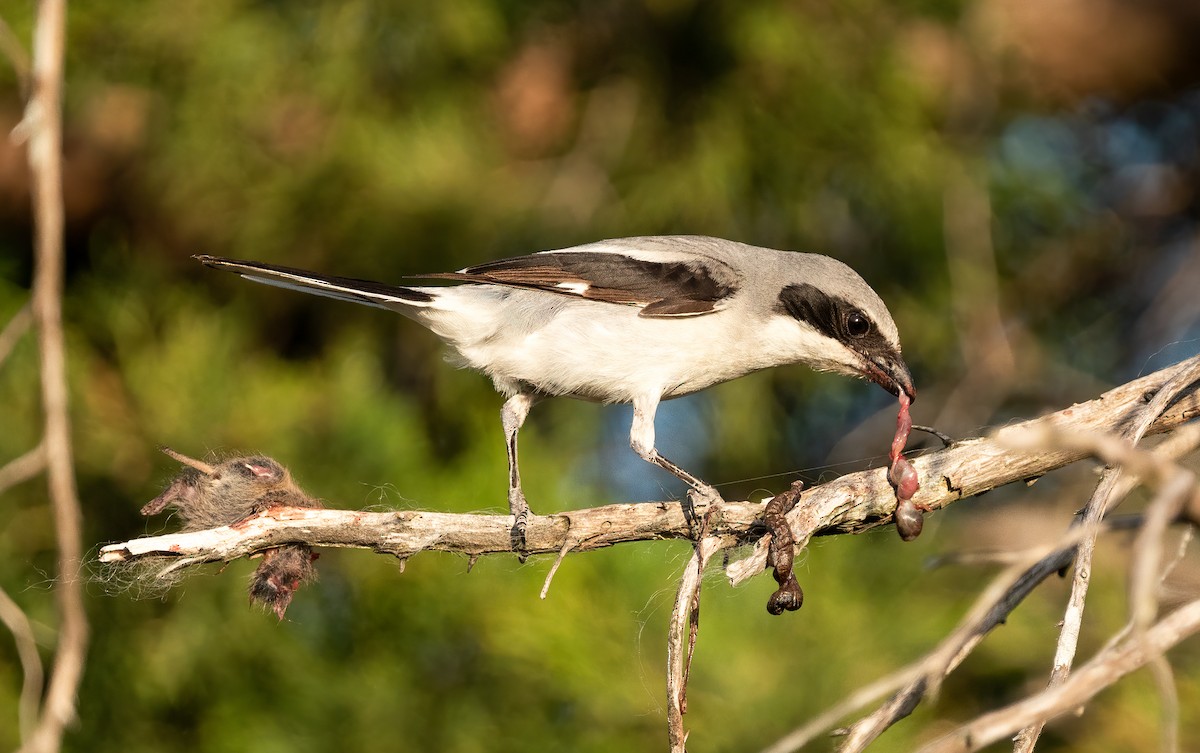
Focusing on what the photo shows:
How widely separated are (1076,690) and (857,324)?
1.87 m

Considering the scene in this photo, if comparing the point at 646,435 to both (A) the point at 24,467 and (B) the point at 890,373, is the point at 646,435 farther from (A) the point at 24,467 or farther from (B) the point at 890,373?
(A) the point at 24,467

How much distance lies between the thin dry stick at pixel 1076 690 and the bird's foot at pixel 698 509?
3.01ft

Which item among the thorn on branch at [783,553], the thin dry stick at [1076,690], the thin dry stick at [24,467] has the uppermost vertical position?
the thorn on branch at [783,553]

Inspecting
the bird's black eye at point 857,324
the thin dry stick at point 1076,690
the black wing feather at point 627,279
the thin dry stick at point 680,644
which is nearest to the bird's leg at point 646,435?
the black wing feather at point 627,279

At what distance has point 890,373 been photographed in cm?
284

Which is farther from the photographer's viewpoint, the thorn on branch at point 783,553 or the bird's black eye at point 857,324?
the bird's black eye at point 857,324

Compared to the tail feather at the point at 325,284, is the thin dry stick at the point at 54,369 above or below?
below

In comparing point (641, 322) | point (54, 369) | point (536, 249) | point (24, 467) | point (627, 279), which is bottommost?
point (24, 467)

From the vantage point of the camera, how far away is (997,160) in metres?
4.52

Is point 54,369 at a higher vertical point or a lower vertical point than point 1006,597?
higher

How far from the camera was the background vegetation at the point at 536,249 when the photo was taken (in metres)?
3.06

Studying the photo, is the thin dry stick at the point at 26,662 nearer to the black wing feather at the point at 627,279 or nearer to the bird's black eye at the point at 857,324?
the black wing feather at the point at 627,279

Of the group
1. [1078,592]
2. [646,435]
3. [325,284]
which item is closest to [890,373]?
[646,435]

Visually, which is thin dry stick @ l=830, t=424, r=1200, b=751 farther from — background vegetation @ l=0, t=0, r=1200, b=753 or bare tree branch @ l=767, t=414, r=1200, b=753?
background vegetation @ l=0, t=0, r=1200, b=753
